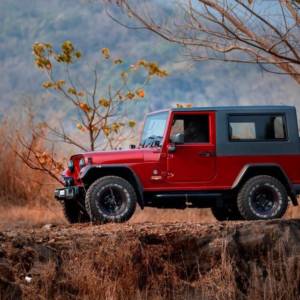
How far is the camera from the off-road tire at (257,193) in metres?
11.2

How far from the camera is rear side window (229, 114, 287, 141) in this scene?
37.8 feet

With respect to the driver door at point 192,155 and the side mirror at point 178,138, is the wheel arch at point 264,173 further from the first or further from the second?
the side mirror at point 178,138

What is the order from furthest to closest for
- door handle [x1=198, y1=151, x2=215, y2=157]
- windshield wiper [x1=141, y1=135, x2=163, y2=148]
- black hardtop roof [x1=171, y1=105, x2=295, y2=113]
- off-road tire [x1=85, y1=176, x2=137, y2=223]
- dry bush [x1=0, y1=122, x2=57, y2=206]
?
dry bush [x1=0, y1=122, x2=57, y2=206], black hardtop roof [x1=171, y1=105, x2=295, y2=113], windshield wiper [x1=141, y1=135, x2=163, y2=148], door handle [x1=198, y1=151, x2=215, y2=157], off-road tire [x1=85, y1=176, x2=137, y2=223]

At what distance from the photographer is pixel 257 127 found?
1161cm

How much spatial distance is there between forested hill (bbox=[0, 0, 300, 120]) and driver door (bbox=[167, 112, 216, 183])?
10262 centimetres

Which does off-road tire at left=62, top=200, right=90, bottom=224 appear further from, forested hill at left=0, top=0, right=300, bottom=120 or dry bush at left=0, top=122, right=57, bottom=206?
forested hill at left=0, top=0, right=300, bottom=120

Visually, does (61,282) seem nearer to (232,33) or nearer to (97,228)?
(97,228)

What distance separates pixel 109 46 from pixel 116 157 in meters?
116

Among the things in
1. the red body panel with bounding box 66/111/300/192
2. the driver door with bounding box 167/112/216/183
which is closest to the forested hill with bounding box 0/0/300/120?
the driver door with bounding box 167/112/216/183

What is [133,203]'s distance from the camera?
10891 mm

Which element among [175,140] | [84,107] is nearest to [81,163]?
[175,140]

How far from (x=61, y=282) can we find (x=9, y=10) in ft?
431

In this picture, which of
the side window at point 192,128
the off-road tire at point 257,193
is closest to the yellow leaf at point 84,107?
the side window at point 192,128

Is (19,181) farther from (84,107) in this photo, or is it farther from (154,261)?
(154,261)
